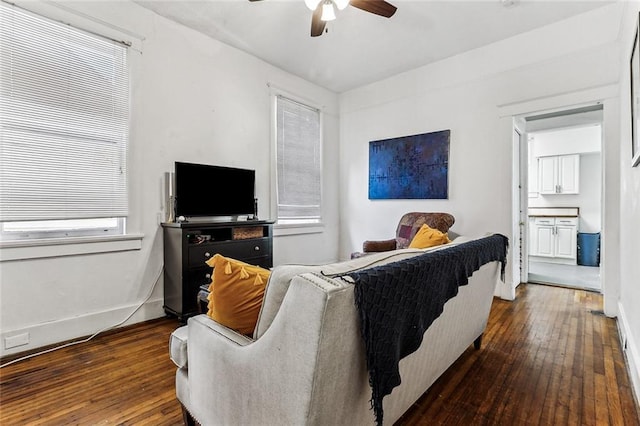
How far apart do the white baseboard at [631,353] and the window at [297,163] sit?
3.54 meters

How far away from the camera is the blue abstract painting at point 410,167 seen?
161 inches

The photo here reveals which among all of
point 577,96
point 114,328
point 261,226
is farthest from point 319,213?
point 577,96

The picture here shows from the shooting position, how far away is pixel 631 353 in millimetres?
1985

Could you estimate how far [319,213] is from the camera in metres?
4.95

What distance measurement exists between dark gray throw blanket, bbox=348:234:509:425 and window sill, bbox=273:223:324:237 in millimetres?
3011

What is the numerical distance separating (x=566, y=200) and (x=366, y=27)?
5.39m

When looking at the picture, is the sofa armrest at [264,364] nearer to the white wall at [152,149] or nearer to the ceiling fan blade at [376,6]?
the white wall at [152,149]

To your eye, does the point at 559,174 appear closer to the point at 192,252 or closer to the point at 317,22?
the point at 317,22

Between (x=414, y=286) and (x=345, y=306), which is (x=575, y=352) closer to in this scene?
(x=414, y=286)

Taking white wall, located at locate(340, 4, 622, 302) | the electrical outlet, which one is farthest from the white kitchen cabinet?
the electrical outlet

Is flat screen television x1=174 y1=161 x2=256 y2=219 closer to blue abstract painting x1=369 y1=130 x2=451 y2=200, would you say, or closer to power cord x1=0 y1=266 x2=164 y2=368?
power cord x1=0 y1=266 x2=164 y2=368

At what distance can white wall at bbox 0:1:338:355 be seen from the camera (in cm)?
243

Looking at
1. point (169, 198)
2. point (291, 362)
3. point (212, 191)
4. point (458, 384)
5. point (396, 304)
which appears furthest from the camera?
point (212, 191)

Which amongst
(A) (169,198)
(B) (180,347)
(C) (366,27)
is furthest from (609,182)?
(A) (169,198)
